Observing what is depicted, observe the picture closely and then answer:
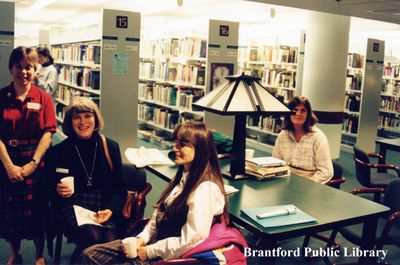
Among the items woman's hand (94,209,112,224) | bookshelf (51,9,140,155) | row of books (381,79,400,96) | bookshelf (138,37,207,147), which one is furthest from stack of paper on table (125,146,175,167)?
row of books (381,79,400,96)

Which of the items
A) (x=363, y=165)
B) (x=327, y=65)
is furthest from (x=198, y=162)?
(x=327, y=65)

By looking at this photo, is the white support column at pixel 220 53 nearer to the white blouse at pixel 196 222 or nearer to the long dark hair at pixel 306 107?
the long dark hair at pixel 306 107

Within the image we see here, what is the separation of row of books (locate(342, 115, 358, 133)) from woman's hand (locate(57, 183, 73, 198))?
701cm

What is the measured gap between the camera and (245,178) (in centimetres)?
277

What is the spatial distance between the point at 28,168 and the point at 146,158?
0.78 m

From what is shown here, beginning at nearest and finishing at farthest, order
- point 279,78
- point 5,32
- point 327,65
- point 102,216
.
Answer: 1. point 102,216
2. point 5,32
3. point 327,65
4. point 279,78

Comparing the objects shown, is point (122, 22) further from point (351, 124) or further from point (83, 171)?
point (351, 124)

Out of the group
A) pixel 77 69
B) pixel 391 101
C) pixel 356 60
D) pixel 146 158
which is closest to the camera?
pixel 146 158

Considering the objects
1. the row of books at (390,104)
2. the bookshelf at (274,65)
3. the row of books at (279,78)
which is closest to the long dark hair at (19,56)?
the bookshelf at (274,65)

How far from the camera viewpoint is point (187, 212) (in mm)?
1969

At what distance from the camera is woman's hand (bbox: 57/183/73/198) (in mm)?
2502

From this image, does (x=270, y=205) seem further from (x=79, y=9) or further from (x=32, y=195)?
(x=79, y=9)

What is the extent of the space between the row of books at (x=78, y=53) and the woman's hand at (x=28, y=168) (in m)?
3.60

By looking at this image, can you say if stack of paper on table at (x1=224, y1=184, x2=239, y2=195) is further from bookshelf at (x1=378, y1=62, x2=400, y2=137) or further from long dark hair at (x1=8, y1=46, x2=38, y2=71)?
bookshelf at (x1=378, y1=62, x2=400, y2=137)
